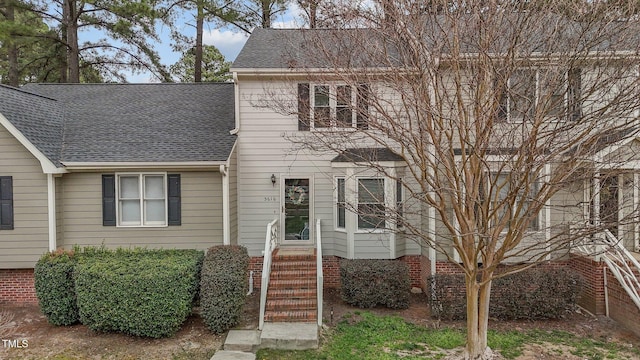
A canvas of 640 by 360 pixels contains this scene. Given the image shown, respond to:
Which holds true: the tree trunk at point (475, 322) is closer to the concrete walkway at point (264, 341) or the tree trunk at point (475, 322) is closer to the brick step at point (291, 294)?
the concrete walkway at point (264, 341)

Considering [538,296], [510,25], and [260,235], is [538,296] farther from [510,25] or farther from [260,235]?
[260,235]

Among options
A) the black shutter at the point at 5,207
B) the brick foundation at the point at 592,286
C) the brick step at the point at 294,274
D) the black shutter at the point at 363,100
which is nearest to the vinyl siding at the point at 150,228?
the black shutter at the point at 5,207

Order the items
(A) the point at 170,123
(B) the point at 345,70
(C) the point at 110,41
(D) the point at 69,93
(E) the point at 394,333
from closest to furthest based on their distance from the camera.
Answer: (B) the point at 345,70 → (E) the point at 394,333 → (A) the point at 170,123 → (D) the point at 69,93 → (C) the point at 110,41

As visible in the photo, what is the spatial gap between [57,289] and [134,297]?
1.86 metres

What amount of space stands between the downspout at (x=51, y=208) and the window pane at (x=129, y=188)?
1426mm

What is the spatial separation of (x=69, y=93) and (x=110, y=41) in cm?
750

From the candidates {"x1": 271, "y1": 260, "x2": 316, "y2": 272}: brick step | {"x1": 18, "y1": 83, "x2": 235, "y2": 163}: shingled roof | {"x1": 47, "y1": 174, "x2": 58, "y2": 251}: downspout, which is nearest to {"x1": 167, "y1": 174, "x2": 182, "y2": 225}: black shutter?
{"x1": 18, "y1": 83, "x2": 235, "y2": 163}: shingled roof

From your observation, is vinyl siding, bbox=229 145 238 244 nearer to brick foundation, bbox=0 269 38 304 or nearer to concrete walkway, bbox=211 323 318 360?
concrete walkway, bbox=211 323 318 360

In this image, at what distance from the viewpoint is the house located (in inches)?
340

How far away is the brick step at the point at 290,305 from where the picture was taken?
25.3 feet

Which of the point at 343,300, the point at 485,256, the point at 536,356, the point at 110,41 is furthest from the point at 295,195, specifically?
the point at 110,41

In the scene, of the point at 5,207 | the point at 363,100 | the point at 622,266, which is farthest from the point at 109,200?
the point at 622,266

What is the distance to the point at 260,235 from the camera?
1003 cm

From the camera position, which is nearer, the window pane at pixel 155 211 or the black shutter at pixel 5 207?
the black shutter at pixel 5 207
